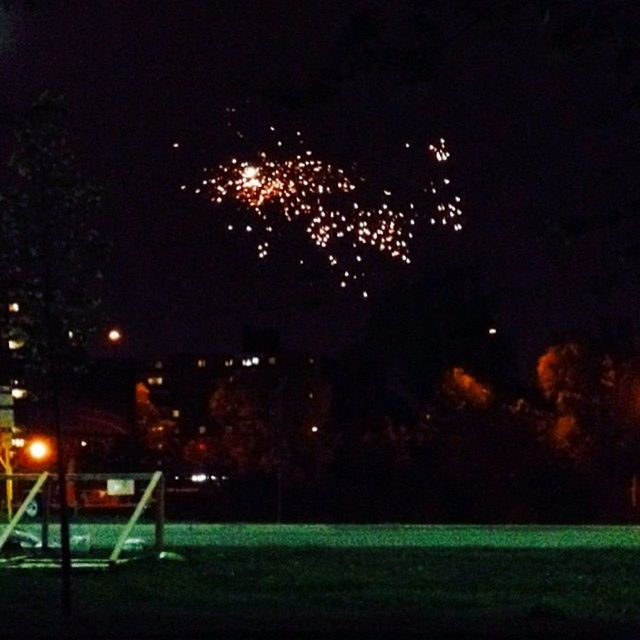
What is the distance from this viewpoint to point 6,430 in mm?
39312

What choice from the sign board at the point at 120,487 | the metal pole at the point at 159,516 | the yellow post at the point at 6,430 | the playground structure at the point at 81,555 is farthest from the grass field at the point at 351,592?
the yellow post at the point at 6,430

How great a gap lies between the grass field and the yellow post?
21.8 feet

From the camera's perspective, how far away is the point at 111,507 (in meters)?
45.8

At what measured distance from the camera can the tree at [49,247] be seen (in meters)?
16.4

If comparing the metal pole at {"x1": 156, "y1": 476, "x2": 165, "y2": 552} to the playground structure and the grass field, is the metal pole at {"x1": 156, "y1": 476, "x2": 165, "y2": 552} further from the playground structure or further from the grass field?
the grass field

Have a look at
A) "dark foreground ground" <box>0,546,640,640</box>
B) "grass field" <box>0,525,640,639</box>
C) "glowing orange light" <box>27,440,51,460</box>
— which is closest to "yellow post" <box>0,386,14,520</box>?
"glowing orange light" <box>27,440,51,460</box>

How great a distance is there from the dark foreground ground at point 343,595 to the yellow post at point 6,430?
28.4 feet

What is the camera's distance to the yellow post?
110 feet

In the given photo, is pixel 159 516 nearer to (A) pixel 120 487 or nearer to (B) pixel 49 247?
(A) pixel 120 487

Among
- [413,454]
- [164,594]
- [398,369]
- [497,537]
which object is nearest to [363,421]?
[398,369]

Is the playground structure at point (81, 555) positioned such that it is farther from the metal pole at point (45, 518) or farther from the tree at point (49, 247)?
the tree at point (49, 247)

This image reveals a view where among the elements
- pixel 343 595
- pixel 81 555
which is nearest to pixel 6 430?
pixel 81 555

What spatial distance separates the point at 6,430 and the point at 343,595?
2185 centimetres

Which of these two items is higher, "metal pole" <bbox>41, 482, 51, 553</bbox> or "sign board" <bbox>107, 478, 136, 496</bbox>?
"sign board" <bbox>107, 478, 136, 496</bbox>
